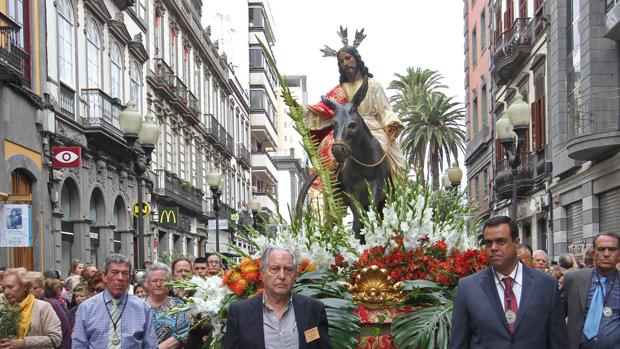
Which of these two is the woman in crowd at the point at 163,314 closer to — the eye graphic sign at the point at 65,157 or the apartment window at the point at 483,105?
the eye graphic sign at the point at 65,157

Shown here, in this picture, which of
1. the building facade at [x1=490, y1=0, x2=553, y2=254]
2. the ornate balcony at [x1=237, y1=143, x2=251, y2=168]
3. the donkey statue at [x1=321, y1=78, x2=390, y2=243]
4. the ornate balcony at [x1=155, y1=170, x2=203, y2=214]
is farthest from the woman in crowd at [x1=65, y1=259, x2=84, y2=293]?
the ornate balcony at [x1=237, y1=143, x2=251, y2=168]

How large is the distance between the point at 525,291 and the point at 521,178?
26812 millimetres

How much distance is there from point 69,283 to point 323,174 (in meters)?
7.57

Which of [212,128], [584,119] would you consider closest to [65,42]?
[584,119]

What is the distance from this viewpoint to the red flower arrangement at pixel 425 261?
725 cm

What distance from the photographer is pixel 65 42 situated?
2561 cm

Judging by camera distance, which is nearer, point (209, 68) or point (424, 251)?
point (424, 251)

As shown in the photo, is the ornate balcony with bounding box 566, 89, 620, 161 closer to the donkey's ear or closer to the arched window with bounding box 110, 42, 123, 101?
the donkey's ear

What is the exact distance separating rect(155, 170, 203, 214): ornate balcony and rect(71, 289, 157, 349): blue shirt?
30.5 meters

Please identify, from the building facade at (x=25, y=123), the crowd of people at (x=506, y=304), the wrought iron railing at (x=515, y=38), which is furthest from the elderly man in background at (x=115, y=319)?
the wrought iron railing at (x=515, y=38)

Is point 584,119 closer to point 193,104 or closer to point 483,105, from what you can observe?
point 483,105

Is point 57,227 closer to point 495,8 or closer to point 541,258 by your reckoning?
point 541,258

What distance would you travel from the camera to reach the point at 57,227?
24031 millimetres

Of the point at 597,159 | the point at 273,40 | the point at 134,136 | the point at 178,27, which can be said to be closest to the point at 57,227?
the point at 134,136
